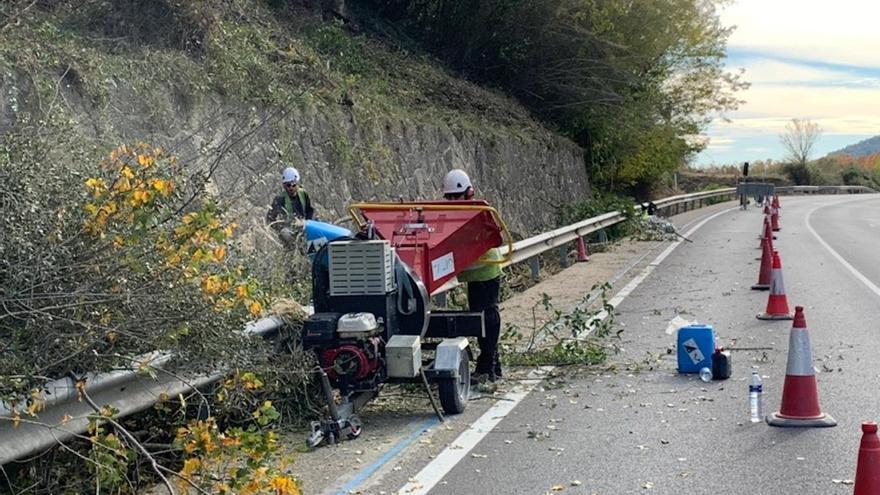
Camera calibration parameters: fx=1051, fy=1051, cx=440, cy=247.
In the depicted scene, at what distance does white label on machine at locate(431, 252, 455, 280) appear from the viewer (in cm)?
807

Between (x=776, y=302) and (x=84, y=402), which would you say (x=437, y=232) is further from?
(x=776, y=302)

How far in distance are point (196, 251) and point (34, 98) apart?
6135mm

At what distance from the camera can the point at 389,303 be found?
7.47 m

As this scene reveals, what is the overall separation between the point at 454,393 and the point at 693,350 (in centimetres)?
255

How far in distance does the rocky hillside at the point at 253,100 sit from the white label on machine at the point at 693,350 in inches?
154

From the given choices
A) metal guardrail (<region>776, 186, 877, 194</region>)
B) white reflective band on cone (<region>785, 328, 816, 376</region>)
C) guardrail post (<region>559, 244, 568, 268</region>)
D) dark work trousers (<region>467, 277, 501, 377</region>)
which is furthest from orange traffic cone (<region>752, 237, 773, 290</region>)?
metal guardrail (<region>776, 186, 877, 194</region>)

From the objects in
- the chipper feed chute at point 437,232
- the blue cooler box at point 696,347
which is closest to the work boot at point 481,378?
the chipper feed chute at point 437,232

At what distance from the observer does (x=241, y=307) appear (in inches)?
241

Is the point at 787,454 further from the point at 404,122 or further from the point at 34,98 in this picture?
the point at 404,122

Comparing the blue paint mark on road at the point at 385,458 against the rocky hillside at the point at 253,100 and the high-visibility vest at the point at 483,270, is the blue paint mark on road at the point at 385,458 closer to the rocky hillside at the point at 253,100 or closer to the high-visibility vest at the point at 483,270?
the high-visibility vest at the point at 483,270

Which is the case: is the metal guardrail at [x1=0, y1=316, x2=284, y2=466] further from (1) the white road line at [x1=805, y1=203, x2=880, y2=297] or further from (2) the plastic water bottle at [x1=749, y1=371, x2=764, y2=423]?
(1) the white road line at [x1=805, y1=203, x2=880, y2=297]

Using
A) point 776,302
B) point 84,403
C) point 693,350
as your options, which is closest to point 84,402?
point 84,403

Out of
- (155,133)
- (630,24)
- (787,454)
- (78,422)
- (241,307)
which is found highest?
(630,24)

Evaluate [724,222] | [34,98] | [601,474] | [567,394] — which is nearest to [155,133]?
[34,98]
